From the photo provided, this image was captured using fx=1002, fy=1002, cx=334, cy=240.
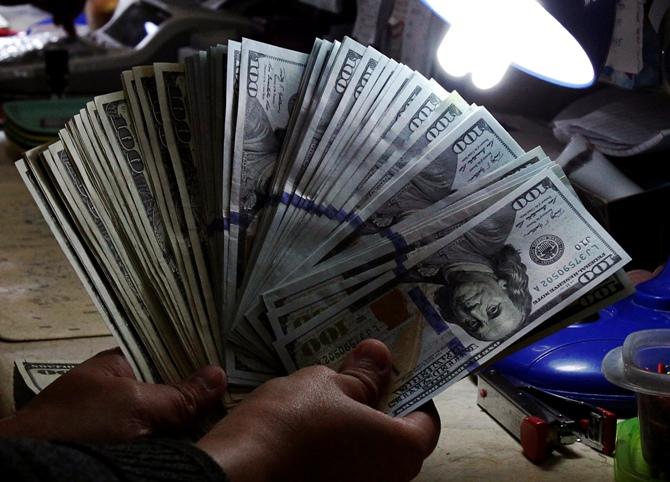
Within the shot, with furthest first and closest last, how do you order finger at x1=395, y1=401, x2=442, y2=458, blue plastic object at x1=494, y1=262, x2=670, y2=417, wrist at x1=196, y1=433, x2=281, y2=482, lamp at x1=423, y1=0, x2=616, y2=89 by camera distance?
lamp at x1=423, y1=0, x2=616, y2=89 → blue plastic object at x1=494, y1=262, x2=670, y2=417 → finger at x1=395, y1=401, x2=442, y2=458 → wrist at x1=196, y1=433, x2=281, y2=482

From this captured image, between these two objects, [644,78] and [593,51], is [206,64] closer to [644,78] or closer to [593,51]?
[593,51]

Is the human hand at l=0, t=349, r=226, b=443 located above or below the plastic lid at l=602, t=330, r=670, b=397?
above

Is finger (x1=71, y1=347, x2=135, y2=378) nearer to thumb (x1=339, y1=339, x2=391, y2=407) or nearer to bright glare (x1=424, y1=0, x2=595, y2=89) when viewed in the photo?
thumb (x1=339, y1=339, x2=391, y2=407)

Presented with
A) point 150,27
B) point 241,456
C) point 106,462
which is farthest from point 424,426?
point 150,27

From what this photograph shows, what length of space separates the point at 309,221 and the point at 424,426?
235 millimetres

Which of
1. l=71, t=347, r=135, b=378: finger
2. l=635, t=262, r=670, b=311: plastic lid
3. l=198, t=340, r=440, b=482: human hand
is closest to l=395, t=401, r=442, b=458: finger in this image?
l=198, t=340, r=440, b=482: human hand

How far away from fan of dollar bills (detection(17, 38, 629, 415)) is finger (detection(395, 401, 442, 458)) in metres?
0.01

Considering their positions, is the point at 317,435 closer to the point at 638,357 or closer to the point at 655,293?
the point at 638,357

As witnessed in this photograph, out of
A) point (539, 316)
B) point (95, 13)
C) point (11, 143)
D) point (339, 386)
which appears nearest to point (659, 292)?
point (539, 316)

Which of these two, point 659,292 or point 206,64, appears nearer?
point 206,64

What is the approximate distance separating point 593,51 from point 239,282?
43 cm

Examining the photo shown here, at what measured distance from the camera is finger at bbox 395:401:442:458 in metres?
0.88

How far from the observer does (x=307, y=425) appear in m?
0.81

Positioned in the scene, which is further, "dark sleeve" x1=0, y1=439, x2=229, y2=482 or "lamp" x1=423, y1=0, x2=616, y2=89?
"lamp" x1=423, y1=0, x2=616, y2=89
